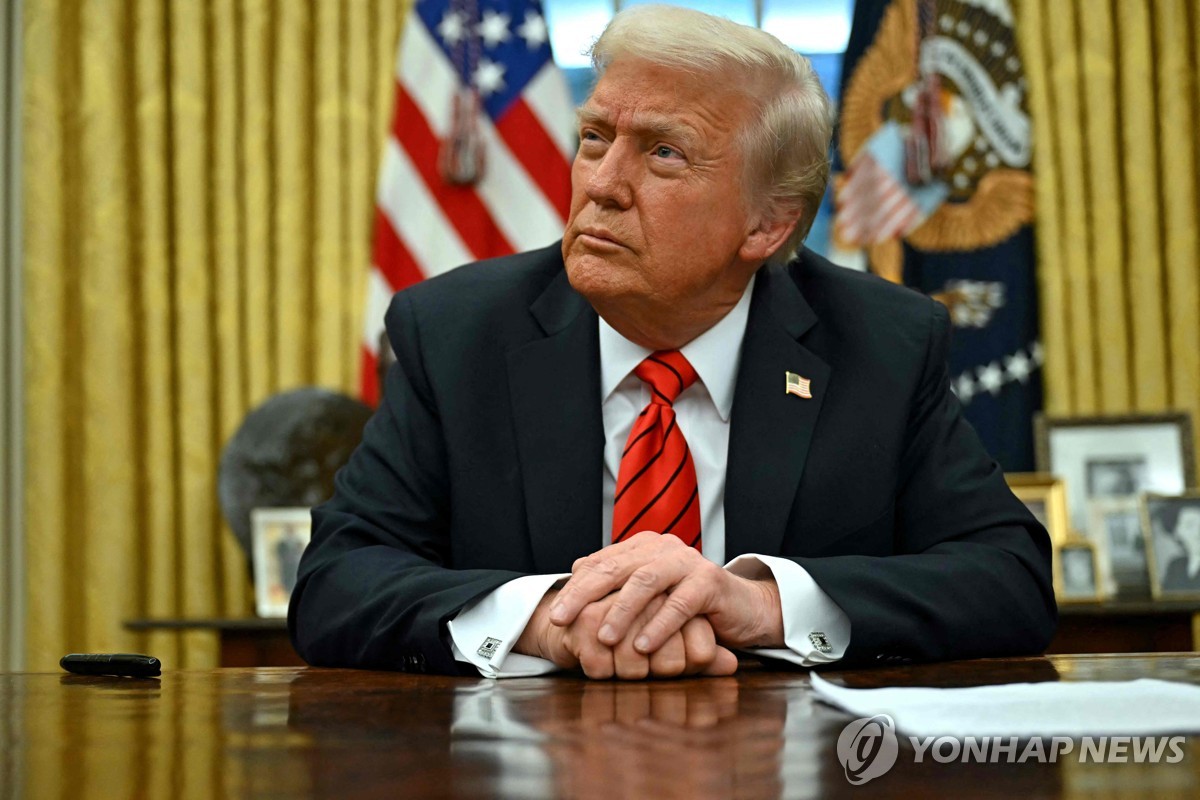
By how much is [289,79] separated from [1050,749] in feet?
12.0

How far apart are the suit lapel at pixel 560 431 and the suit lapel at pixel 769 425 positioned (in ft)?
0.66

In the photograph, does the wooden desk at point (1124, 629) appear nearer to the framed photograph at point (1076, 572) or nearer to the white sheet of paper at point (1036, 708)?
the framed photograph at point (1076, 572)

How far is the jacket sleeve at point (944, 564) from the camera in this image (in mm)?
1684

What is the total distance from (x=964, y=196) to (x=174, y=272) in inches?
92.6

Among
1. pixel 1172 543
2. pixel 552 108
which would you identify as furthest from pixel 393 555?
pixel 552 108

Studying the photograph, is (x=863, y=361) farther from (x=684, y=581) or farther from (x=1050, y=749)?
(x=1050, y=749)

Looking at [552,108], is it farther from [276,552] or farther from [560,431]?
[560,431]

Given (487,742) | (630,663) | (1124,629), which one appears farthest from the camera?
(1124,629)

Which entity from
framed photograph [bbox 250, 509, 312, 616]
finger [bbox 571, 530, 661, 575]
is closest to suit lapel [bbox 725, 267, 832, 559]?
finger [bbox 571, 530, 661, 575]

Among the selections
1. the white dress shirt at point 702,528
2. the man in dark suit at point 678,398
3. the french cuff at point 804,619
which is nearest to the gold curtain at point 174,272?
the man in dark suit at point 678,398

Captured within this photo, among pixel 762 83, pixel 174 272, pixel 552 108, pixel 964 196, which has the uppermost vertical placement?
pixel 552 108

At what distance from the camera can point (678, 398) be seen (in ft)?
6.97

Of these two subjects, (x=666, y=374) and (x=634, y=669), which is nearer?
(x=634, y=669)

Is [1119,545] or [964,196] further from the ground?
[964,196]
